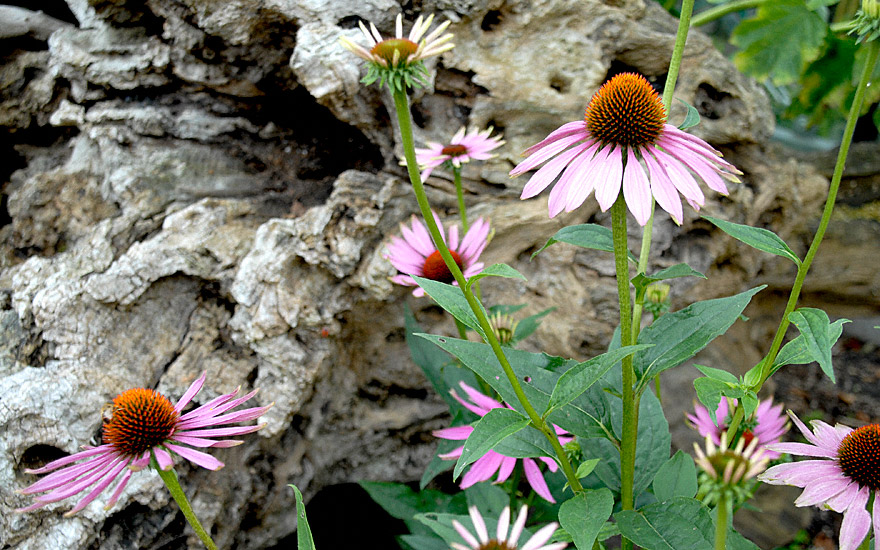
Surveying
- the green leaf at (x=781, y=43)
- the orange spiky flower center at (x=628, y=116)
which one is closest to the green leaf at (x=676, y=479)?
the orange spiky flower center at (x=628, y=116)

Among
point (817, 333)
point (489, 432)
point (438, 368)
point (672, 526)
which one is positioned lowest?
point (438, 368)

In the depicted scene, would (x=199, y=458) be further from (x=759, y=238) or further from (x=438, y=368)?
(x=759, y=238)

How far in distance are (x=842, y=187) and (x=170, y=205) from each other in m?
2.44

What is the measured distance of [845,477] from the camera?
3.14 feet

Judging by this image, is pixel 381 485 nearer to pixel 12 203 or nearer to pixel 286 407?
pixel 286 407

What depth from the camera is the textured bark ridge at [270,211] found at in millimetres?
1515

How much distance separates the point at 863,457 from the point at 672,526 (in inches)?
12.6

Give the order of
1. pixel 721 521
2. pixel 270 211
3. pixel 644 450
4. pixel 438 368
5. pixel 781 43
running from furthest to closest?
pixel 781 43 → pixel 270 211 → pixel 438 368 → pixel 644 450 → pixel 721 521

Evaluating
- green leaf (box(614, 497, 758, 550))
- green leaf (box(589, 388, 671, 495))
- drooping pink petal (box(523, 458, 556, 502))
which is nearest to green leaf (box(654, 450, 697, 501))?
green leaf (box(589, 388, 671, 495))

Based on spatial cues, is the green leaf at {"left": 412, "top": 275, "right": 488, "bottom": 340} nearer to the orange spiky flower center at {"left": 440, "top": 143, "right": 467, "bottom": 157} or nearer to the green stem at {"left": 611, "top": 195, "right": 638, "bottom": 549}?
the green stem at {"left": 611, "top": 195, "right": 638, "bottom": 549}

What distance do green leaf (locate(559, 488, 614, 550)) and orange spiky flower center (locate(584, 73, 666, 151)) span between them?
536mm

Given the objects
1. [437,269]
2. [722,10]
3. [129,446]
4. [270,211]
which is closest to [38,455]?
[129,446]

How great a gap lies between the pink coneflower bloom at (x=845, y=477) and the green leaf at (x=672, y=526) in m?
0.13

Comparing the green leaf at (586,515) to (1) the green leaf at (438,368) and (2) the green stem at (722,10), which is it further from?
(2) the green stem at (722,10)
